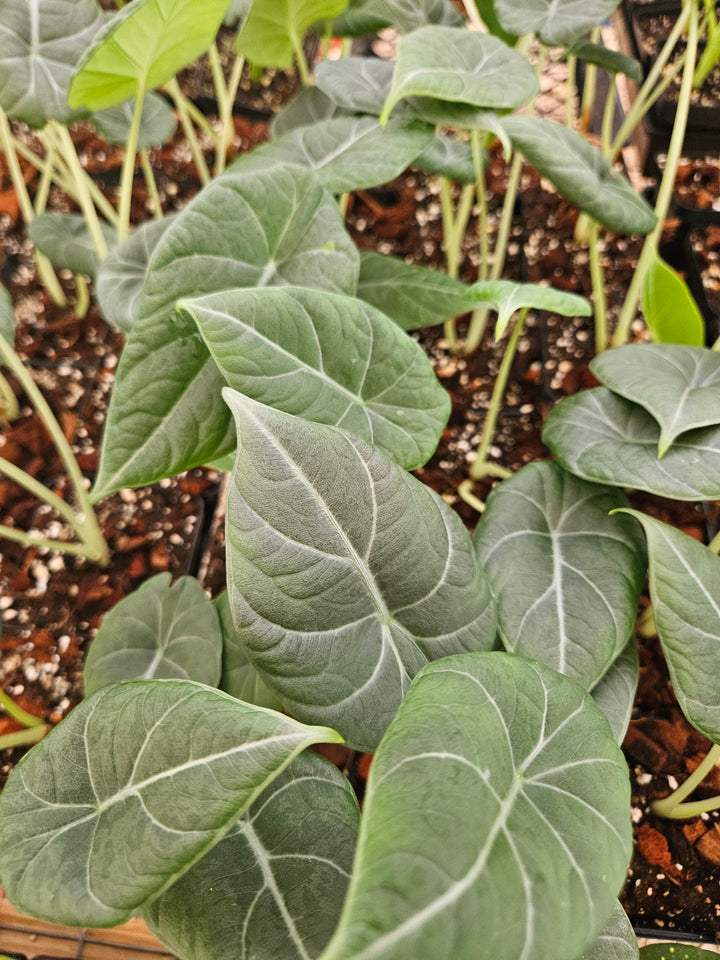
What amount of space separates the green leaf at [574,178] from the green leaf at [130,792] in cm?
81

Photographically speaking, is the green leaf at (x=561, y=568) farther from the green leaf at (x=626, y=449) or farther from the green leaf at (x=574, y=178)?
the green leaf at (x=574, y=178)

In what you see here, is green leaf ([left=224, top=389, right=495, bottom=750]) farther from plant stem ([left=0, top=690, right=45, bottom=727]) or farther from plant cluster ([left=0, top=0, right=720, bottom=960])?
plant stem ([left=0, top=690, right=45, bottom=727])

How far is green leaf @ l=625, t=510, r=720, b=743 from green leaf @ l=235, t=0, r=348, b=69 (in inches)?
37.6

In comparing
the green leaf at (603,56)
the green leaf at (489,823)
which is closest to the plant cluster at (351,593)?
the green leaf at (489,823)

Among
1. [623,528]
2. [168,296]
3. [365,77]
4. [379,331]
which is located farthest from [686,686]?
[365,77]

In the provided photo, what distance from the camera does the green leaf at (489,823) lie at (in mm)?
403

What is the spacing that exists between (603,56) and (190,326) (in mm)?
937

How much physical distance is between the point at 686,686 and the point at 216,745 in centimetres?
47

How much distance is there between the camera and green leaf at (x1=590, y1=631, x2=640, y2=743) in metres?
0.85

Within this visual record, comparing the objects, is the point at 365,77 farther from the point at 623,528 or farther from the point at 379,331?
the point at 623,528

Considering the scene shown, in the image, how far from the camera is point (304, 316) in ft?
2.47

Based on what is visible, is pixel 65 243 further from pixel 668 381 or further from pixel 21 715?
pixel 668 381

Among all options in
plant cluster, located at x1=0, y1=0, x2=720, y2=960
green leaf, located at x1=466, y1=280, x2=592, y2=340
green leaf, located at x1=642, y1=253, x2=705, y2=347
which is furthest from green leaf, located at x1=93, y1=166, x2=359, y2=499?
green leaf, located at x1=642, y1=253, x2=705, y2=347

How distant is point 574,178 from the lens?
3.20 feet
